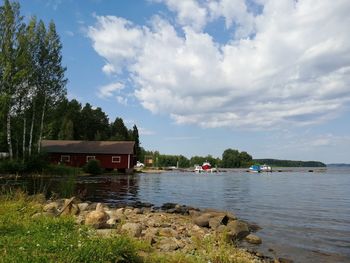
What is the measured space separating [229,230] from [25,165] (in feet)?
115

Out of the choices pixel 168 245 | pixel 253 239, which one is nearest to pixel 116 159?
pixel 253 239

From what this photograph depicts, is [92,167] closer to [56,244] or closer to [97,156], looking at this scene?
[97,156]

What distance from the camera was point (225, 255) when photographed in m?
8.80

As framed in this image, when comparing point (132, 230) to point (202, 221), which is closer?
point (132, 230)

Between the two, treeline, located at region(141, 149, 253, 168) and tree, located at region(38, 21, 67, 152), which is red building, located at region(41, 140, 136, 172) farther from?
treeline, located at region(141, 149, 253, 168)

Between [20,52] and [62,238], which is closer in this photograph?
[62,238]

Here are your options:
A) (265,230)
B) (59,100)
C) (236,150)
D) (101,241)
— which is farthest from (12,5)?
(236,150)

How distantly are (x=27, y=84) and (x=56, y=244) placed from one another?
137 ft

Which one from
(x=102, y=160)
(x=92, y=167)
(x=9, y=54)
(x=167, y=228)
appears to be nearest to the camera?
(x=167, y=228)

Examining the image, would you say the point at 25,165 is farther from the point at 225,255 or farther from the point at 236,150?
the point at 236,150

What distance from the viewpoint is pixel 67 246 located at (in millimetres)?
7277

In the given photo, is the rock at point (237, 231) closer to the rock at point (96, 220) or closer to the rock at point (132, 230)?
the rock at point (132, 230)

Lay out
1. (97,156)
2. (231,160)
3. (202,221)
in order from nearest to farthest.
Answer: (202,221)
(97,156)
(231,160)

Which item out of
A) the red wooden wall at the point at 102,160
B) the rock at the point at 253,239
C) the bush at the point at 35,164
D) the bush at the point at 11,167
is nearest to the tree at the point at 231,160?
the red wooden wall at the point at 102,160
